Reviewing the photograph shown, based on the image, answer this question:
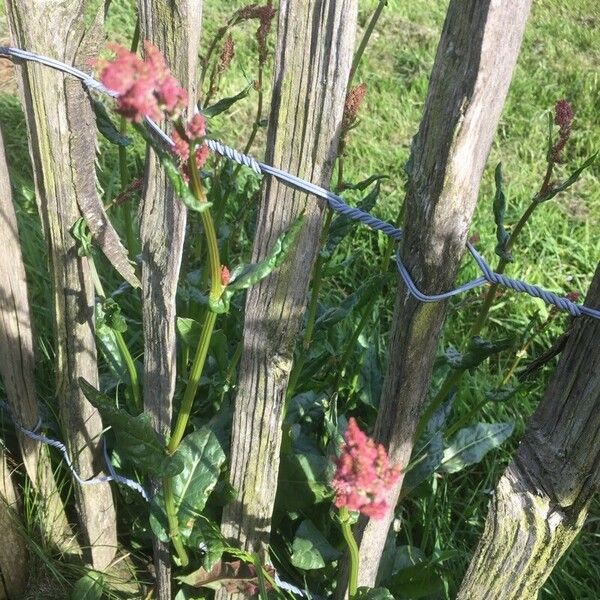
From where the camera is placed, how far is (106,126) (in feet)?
5.80

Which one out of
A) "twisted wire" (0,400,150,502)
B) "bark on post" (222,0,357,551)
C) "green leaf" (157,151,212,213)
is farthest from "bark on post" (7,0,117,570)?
"green leaf" (157,151,212,213)

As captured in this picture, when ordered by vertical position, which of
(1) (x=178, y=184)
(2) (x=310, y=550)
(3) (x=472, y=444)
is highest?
(1) (x=178, y=184)

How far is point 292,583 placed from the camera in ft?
6.98

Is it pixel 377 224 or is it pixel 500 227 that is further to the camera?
pixel 500 227

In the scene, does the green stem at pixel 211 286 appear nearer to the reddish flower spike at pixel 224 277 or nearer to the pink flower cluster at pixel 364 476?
the reddish flower spike at pixel 224 277

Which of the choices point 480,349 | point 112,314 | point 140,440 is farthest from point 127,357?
point 480,349

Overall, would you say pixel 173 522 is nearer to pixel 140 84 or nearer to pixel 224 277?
pixel 224 277

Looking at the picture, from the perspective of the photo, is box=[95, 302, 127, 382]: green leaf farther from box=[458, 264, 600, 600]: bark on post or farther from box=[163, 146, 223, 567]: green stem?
box=[458, 264, 600, 600]: bark on post

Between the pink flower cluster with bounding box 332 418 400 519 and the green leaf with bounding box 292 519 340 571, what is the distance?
0.68 meters

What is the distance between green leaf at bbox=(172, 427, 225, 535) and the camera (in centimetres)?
187

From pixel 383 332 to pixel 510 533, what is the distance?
1.31 m

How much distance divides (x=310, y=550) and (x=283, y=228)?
86 cm

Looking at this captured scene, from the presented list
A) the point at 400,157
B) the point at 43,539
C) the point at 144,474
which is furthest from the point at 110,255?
the point at 400,157

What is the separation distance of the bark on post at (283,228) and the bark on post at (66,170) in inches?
16.7
